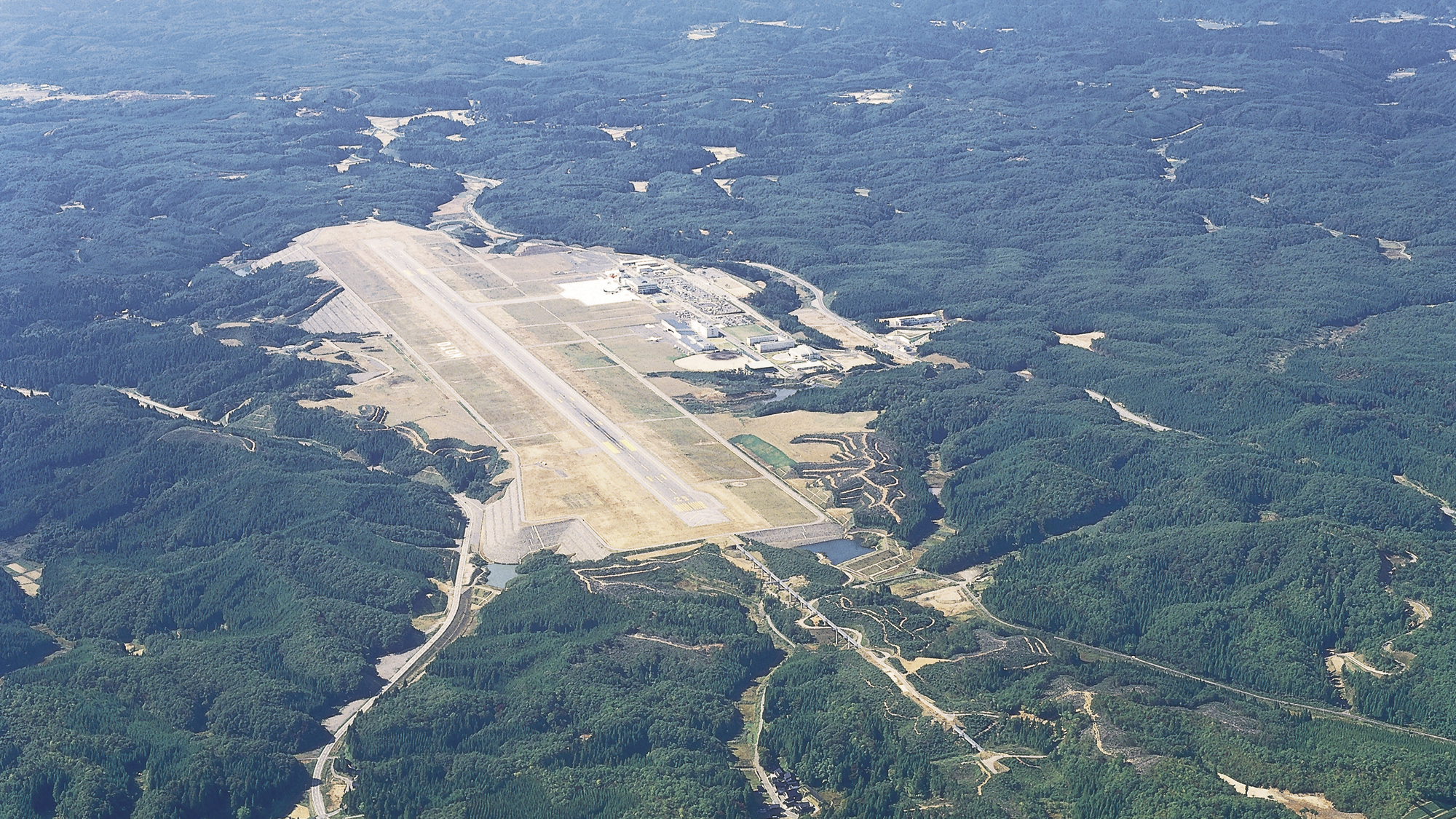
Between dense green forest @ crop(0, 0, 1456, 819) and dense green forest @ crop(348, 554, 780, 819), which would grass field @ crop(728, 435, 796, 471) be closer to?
dense green forest @ crop(0, 0, 1456, 819)

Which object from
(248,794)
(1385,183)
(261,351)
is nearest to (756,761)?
(248,794)

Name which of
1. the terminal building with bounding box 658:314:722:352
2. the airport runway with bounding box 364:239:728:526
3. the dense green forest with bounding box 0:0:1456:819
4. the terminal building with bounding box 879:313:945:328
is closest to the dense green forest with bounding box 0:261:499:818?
the dense green forest with bounding box 0:0:1456:819

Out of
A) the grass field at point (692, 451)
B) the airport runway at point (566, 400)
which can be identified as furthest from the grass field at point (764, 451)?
the airport runway at point (566, 400)

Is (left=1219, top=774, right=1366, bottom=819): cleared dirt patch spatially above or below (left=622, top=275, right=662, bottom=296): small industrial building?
above

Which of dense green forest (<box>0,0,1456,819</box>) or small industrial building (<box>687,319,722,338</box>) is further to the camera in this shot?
small industrial building (<box>687,319,722,338</box>)

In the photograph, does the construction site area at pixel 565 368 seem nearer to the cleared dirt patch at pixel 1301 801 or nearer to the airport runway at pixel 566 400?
the airport runway at pixel 566 400

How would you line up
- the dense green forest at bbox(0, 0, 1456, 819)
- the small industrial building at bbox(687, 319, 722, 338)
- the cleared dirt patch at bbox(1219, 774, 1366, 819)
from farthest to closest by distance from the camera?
the small industrial building at bbox(687, 319, 722, 338) → the dense green forest at bbox(0, 0, 1456, 819) → the cleared dirt patch at bbox(1219, 774, 1366, 819)
